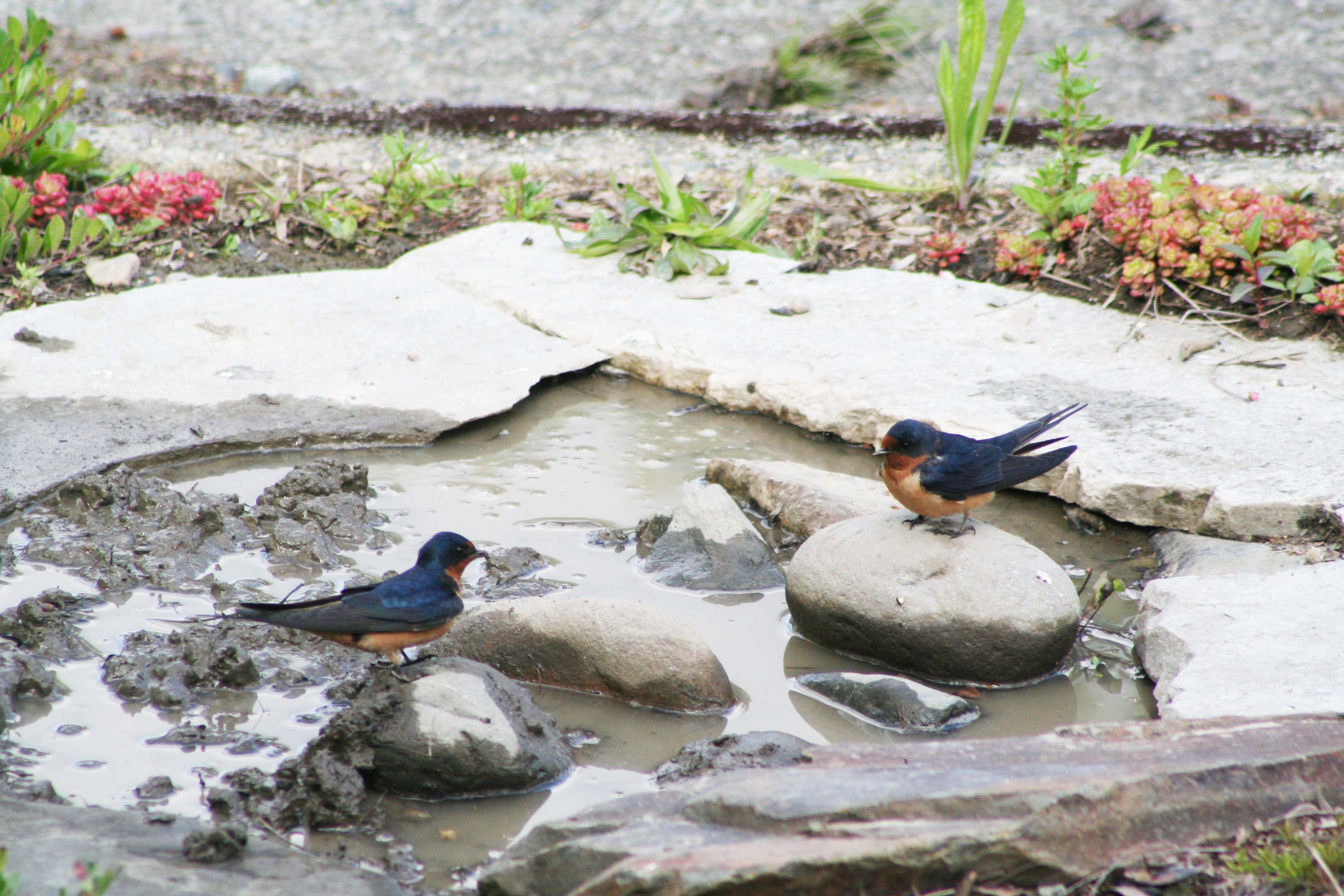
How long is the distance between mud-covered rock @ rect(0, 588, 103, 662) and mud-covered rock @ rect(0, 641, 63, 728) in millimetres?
123

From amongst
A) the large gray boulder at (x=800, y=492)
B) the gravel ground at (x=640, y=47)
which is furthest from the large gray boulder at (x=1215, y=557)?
A: the gravel ground at (x=640, y=47)

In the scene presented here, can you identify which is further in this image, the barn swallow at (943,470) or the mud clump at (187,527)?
the mud clump at (187,527)

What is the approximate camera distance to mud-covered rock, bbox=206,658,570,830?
10.1 ft

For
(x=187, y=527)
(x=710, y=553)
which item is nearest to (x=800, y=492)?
(x=710, y=553)

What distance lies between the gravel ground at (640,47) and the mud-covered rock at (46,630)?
8385 mm

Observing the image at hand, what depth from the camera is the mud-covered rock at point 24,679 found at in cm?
347

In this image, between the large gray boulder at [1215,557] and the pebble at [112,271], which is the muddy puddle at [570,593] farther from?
the pebble at [112,271]

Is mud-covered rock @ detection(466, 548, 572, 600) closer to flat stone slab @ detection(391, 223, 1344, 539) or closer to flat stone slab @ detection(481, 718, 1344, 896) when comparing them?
flat stone slab @ detection(481, 718, 1344, 896)

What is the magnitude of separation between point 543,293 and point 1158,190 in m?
3.48

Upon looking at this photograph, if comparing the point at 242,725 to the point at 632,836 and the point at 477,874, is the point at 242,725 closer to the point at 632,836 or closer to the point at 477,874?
the point at 477,874

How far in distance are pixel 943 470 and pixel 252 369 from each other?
3.46 metres

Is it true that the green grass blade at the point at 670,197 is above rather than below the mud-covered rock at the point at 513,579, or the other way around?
above

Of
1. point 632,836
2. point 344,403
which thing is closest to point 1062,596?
point 632,836

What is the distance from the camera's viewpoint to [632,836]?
98.7 inches
